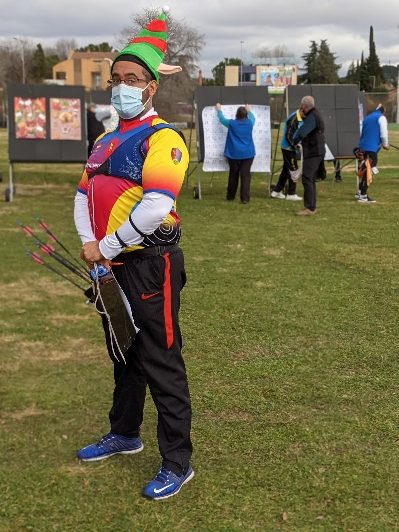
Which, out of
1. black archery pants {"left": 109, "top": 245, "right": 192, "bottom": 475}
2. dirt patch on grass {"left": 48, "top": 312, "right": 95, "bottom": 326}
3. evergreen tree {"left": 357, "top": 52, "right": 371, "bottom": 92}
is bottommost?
dirt patch on grass {"left": 48, "top": 312, "right": 95, "bottom": 326}

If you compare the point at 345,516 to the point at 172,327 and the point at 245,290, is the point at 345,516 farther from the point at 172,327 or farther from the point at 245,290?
the point at 245,290

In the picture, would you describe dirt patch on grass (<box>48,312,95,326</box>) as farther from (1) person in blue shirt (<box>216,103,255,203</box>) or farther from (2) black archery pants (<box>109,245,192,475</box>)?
(1) person in blue shirt (<box>216,103,255,203</box>)

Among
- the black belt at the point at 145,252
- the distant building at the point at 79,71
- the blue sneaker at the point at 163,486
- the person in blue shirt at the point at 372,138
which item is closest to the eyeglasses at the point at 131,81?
the black belt at the point at 145,252

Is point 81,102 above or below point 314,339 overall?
above

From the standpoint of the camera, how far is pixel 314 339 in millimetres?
5016

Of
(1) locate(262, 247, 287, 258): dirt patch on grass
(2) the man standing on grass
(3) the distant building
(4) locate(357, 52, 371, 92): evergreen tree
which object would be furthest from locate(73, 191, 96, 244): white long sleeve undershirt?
(3) the distant building

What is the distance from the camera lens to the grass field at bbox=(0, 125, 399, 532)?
294 cm

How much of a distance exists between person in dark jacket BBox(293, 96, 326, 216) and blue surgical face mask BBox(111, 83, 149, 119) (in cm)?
766

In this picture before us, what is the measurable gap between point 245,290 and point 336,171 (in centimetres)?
913

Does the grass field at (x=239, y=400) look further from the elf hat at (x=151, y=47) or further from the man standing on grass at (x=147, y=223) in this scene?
the elf hat at (x=151, y=47)

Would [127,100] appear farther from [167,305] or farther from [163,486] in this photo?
[163,486]

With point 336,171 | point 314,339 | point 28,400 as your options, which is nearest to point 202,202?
point 336,171

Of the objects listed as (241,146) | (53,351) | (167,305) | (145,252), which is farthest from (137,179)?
(241,146)

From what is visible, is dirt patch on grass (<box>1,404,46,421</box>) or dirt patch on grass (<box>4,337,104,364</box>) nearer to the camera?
dirt patch on grass (<box>1,404,46,421</box>)
